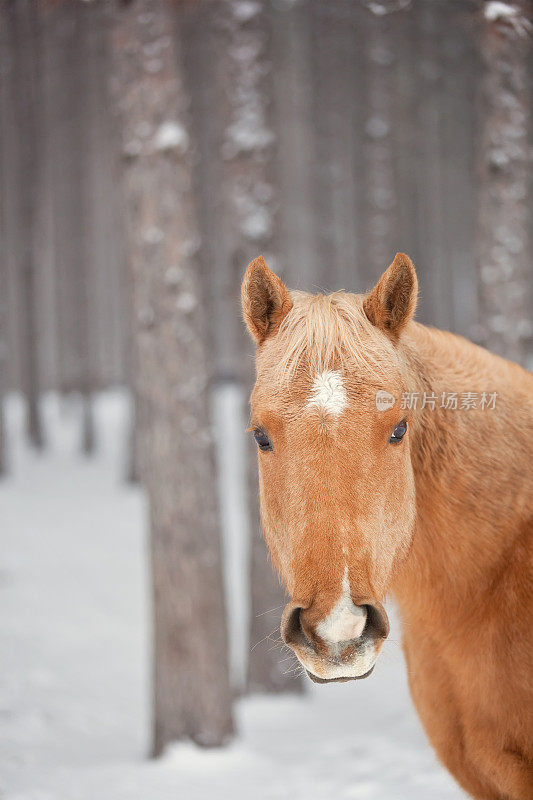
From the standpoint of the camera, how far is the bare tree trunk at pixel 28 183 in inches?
605

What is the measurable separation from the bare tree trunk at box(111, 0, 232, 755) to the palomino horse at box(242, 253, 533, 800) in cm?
272

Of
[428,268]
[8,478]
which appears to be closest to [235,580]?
[8,478]

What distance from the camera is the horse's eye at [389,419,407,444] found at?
2238 mm

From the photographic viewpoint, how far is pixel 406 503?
2355 millimetres

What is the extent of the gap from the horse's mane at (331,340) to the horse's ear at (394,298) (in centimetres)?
4

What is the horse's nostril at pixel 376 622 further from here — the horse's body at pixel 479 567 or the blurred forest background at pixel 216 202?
the blurred forest background at pixel 216 202

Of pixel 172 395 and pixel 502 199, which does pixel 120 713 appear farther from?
pixel 502 199

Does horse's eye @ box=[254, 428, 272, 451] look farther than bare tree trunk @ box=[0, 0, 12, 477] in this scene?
No

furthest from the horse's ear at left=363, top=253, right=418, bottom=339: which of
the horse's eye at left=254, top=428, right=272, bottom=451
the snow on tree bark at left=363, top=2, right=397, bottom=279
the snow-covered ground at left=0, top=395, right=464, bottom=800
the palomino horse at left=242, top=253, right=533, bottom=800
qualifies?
the snow on tree bark at left=363, top=2, right=397, bottom=279

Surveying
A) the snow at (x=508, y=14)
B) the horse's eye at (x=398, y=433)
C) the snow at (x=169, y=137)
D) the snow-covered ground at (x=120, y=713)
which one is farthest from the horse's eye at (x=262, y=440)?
the snow at (x=169, y=137)

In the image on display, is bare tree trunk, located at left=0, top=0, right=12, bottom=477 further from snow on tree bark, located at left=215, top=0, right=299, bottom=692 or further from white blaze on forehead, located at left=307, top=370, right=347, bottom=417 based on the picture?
white blaze on forehead, located at left=307, top=370, right=347, bottom=417

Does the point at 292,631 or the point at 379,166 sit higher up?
the point at 379,166

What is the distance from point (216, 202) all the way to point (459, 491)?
15.7m

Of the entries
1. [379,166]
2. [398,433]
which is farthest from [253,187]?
[379,166]
